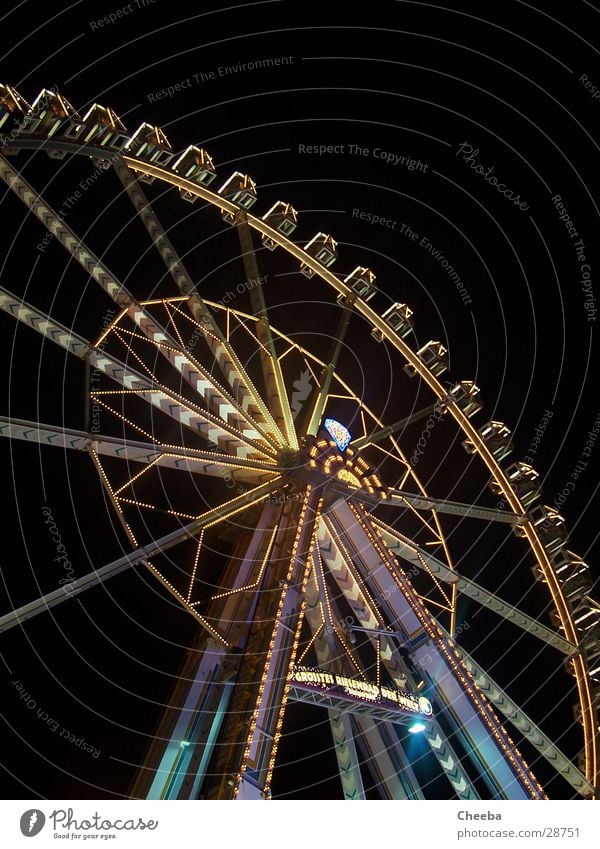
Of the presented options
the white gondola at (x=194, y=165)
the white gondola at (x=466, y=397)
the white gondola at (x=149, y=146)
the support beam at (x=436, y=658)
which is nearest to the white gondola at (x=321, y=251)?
the white gondola at (x=194, y=165)

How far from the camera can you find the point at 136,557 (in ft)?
30.9

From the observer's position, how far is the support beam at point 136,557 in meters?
8.08

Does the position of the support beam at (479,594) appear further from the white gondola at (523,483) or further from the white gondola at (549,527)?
the white gondola at (523,483)

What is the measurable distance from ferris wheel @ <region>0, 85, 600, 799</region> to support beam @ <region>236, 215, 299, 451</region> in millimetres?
35

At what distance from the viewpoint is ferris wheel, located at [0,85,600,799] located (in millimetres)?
9188

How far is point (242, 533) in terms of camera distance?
A: 11.8 metres

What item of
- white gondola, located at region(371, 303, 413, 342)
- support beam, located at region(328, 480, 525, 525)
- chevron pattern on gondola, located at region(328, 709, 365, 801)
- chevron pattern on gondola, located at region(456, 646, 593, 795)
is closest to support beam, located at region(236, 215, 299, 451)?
support beam, located at region(328, 480, 525, 525)

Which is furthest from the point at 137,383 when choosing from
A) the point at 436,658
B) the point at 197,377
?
the point at 436,658

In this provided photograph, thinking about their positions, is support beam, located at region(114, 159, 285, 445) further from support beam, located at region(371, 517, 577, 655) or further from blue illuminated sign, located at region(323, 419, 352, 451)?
support beam, located at region(371, 517, 577, 655)

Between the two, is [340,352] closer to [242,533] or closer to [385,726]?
[242,533]

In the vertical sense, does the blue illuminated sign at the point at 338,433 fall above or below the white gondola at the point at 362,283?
below

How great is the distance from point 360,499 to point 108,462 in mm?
4739

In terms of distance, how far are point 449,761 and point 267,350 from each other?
6807mm

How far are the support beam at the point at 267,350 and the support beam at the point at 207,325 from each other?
22 cm
